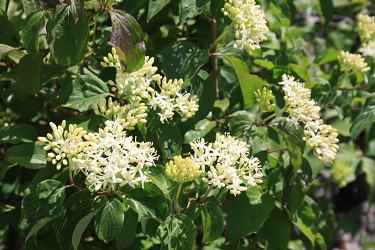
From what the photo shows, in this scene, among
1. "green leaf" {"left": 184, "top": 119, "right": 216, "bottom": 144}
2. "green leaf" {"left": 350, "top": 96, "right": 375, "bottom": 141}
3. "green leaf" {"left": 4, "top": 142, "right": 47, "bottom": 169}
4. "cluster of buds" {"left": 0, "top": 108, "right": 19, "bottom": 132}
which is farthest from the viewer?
"cluster of buds" {"left": 0, "top": 108, "right": 19, "bottom": 132}

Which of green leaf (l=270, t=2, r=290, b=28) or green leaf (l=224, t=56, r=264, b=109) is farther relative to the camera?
green leaf (l=270, t=2, r=290, b=28)

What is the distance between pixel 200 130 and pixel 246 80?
23cm

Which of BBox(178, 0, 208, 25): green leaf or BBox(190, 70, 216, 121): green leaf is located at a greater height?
BBox(178, 0, 208, 25): green leaf

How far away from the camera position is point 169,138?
158 centimetres

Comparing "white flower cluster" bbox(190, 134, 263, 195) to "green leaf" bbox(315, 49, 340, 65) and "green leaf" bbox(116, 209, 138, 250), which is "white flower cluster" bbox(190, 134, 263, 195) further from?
"green leaf" bbox(315, 49, 340, 65)

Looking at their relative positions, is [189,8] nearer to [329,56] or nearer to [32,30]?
[32,30]

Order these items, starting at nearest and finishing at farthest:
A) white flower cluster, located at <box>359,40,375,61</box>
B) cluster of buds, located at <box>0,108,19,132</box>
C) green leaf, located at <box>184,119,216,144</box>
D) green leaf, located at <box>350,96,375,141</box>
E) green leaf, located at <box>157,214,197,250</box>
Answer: green leaf, located at <box>157,214,197,250</box>
green leaf, located at <box>184,119,216,144</box>
green leaf, located at <box>350,96,375,141</box>
cluster of buds, located at <box>0,108,19,132</box>
white flower cluster, located at <box>359,40,375,61</box>

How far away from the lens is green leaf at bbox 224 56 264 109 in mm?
1714

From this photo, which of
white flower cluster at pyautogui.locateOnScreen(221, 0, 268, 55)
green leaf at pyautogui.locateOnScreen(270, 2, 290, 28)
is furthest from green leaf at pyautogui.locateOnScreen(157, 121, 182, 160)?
green leaf at pyautogui.locateOnScreen(270, 2, 290, 28)

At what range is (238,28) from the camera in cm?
161

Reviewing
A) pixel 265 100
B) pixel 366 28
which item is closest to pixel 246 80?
pixel 265 100

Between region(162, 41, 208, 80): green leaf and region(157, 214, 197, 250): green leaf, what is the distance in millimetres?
461

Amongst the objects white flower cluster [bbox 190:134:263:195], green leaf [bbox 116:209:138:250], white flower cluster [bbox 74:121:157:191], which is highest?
white flower cluster [bbox 74:121:157:191]

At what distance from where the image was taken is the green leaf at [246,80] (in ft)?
5.62
